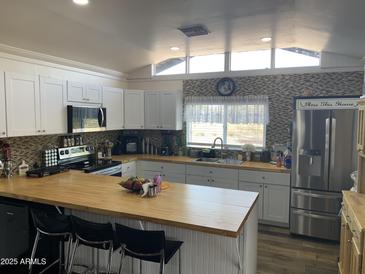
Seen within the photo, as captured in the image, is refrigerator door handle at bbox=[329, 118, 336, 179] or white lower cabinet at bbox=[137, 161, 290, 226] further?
white lower cabinet at bbox=[137, 161, 290, 226]

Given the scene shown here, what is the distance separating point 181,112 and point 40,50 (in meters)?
2.52

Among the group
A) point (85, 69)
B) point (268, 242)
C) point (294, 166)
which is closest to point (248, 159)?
point (294, 166)

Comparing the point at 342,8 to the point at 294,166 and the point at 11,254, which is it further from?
the point at 11,254

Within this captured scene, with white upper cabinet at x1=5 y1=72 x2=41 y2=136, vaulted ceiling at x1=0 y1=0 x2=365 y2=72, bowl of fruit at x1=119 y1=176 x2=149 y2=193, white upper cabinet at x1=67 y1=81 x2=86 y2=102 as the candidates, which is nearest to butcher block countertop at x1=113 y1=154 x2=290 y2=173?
white upper cabinet at x1=67 y1=81 x2=86 y2=102

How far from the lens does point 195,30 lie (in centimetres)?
317

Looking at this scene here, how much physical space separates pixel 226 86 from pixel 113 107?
200 cm

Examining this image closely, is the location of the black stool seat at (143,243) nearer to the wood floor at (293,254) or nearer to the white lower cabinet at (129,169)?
the wood floor at (293,254)

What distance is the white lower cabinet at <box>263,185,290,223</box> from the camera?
3918 millimetres

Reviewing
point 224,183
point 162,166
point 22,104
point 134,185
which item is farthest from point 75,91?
point 224,183

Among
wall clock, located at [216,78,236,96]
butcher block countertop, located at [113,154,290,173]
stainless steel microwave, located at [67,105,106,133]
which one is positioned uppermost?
wall clock, located at [216,78,236,96]

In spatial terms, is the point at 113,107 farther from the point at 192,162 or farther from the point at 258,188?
the point at 258,188

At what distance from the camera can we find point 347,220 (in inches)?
96.0

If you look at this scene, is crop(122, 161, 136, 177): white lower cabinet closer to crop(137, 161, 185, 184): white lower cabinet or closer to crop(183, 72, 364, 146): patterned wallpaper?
crop(137, 161, 185, 184): white lower cabinet

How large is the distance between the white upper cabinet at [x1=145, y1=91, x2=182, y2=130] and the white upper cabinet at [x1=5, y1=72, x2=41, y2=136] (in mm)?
2088
